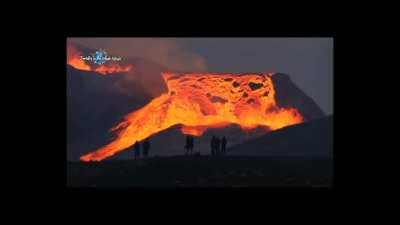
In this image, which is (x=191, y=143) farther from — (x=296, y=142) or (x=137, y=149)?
(x=296, y=142)

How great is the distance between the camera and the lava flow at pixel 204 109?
1752cm

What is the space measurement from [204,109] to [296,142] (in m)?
1.72

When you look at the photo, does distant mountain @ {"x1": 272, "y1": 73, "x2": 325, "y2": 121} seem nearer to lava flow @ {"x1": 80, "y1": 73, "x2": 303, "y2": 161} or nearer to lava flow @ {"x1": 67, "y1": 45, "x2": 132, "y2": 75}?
lava flow @ {"x1": 80, "y1": 73, "x2": 303, "y2": 161}


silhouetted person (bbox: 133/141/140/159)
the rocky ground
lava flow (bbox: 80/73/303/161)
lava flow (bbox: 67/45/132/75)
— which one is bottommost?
the rocky ground

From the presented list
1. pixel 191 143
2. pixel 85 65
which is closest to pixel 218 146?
pixel 191 143

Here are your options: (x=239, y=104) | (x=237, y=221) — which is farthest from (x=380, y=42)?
(x=237, y=221)

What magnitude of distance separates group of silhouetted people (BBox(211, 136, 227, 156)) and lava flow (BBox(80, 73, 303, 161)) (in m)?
0.28

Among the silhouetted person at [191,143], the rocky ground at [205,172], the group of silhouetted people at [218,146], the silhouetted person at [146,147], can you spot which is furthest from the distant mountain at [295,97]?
the silhouetted person at [146,147]

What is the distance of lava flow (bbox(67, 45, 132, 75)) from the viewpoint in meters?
17.1

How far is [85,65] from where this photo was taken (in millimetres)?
17156

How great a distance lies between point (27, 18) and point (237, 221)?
488 centimetres

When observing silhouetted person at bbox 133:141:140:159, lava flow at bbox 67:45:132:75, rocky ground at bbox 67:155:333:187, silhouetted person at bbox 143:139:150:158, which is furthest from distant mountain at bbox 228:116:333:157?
lava flow at bbox 67:45:132:75

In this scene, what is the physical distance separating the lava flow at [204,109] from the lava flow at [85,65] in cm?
78

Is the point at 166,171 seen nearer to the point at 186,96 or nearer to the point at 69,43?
the point at 186,96
